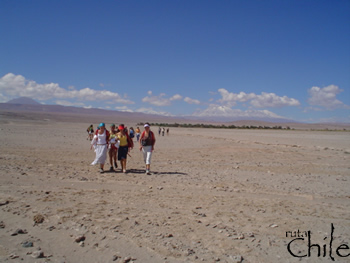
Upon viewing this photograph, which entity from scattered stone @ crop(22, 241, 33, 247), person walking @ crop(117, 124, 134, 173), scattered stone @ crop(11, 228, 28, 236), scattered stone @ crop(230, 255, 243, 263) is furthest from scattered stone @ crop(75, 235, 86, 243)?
person walking @ crop(117, 124, 134, 173)

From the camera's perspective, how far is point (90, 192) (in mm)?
6891

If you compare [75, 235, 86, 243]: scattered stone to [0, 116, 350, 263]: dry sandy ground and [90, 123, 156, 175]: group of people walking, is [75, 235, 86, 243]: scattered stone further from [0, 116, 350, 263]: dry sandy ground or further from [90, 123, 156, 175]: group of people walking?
[90, 123, 156, 175]: group of people walking

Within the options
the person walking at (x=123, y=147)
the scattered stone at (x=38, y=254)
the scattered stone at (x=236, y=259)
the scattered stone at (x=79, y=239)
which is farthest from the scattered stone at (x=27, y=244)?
the person walking at (x=123, y=147)

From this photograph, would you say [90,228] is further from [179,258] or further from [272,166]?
[272,166]

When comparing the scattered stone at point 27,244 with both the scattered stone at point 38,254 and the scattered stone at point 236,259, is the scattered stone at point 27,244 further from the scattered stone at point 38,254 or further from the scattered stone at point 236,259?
the scattered stone at point 236,259

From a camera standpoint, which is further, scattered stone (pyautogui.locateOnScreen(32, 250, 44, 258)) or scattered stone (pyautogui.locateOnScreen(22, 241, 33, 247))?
scattered stone (pyautogui.locateOnScreen(22, 241, 33, 247))

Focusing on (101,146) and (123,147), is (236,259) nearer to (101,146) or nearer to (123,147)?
(123,147)

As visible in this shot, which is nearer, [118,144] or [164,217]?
[164,217]

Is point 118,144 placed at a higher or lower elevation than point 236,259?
higher

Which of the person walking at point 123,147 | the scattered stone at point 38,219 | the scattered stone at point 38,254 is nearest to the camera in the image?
the scattered stone at point 38,254

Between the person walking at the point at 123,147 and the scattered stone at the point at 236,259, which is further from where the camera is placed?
the person walking at the point at 123,147

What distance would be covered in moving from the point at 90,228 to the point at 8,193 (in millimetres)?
2934

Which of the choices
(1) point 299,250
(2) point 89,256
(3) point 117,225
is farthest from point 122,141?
(1) point 299,250

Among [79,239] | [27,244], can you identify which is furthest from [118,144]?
[27,244]
